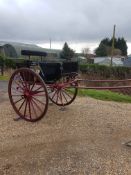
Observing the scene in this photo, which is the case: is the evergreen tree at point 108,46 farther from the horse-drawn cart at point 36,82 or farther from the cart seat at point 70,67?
the horse-drawn cart at point 36,82

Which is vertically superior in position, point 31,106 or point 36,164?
point 31,106

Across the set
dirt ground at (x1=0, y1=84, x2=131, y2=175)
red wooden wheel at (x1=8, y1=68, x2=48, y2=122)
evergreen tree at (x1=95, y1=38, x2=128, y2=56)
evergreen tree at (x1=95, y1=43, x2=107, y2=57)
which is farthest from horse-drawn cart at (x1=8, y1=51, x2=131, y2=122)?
evergreen tree at (x1=95, y1=43, x2=107, y2=57)

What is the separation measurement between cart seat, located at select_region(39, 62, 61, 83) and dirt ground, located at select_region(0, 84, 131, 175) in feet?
2.40

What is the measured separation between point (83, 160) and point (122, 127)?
1.86 meters

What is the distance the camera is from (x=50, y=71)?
310 inches

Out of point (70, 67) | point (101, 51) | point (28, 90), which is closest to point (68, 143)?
point (28, 90)

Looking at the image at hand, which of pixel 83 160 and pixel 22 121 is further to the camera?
pixel 22 121

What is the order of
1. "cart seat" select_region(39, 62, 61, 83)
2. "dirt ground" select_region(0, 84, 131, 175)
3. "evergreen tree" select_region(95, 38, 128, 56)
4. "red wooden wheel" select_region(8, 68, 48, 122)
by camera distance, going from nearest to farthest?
"dirt ground" select_region(0, 84, 131, 175) < "red wooden wheel" select_region(8, 68, 48, 122) < "cart seat" select_region(39, 62, 61, 83) < "evergreen tree" select_region(95, 38, 128, 56)

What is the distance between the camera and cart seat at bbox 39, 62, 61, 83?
25.6 feet

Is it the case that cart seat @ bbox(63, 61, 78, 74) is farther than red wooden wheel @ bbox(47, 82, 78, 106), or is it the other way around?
red wooden wheel @ bbox(47, 82, 78, 106)

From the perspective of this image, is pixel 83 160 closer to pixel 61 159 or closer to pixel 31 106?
pixel 61 159

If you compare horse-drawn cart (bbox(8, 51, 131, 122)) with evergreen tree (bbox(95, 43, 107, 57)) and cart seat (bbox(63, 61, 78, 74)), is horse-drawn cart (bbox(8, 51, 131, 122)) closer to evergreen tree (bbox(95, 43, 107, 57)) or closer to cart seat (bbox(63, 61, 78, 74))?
cart seat (bbox(63, 61, 78, 74))

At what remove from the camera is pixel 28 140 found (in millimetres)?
6500

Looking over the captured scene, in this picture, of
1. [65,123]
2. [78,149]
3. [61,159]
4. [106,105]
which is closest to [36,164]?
[61,159]
